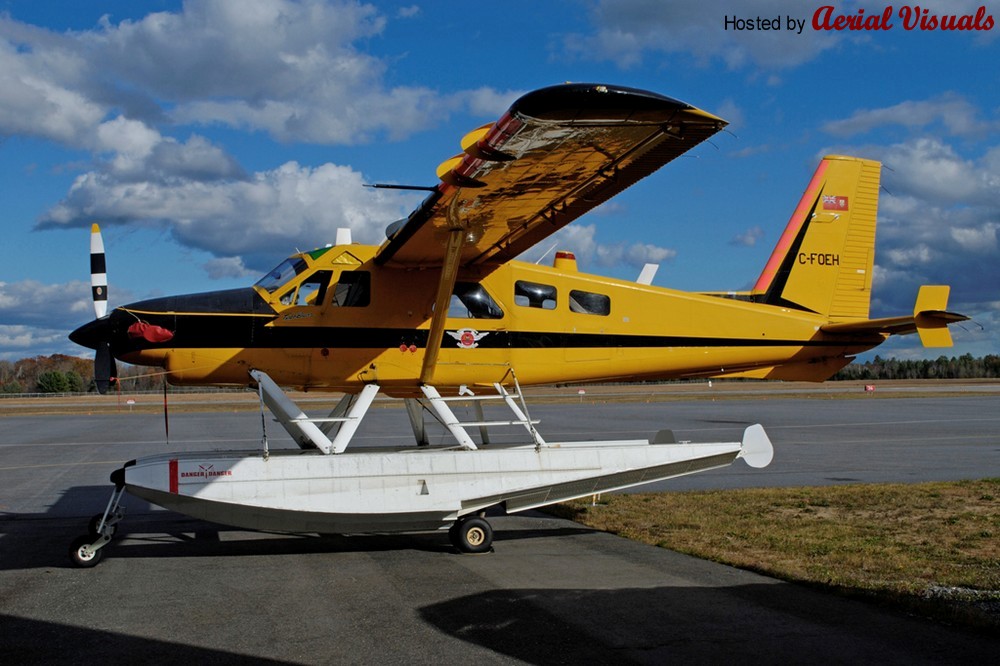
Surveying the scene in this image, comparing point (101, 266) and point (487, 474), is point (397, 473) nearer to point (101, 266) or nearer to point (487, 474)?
point (487, 474)

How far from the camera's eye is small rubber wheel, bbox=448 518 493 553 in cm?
879

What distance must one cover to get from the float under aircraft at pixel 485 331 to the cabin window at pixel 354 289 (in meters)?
0.02

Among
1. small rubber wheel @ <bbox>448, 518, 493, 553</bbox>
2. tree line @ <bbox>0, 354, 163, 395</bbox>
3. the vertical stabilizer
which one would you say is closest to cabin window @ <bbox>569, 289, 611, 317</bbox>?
the vertical stabilizer

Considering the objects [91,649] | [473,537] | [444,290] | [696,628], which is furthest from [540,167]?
[91,649]

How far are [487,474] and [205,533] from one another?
363 centimetres

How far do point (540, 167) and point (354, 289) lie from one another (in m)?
3.34

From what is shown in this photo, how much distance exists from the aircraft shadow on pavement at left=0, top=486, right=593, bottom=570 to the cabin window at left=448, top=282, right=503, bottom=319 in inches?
101

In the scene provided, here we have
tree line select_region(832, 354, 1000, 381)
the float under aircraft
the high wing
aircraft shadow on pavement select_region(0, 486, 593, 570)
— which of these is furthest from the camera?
tree line select_region(832, 354, 1000, 381)

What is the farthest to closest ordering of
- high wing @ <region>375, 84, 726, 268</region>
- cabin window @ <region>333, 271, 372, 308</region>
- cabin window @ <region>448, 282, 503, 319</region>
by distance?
cabin window @ <region>448, 282, 503, 319</region> < cabin window @ <region>333, 271, 372, 308</region> < high wing @ <region>375, 84, 726, 268</region>

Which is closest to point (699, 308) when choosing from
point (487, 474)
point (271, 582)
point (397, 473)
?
point (487, 474)

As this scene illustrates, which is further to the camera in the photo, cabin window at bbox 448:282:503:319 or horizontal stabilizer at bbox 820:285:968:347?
horizontal stabilizer at bbox 820:285:968:347

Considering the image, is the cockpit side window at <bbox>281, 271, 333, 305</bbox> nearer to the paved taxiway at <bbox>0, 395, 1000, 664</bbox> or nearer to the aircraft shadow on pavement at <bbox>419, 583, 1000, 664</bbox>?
the paved taxiway at <bbox>0, 395, 1000, 664</bbox>

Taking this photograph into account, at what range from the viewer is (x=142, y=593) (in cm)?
712

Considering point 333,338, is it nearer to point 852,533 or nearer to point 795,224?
point 852,533
